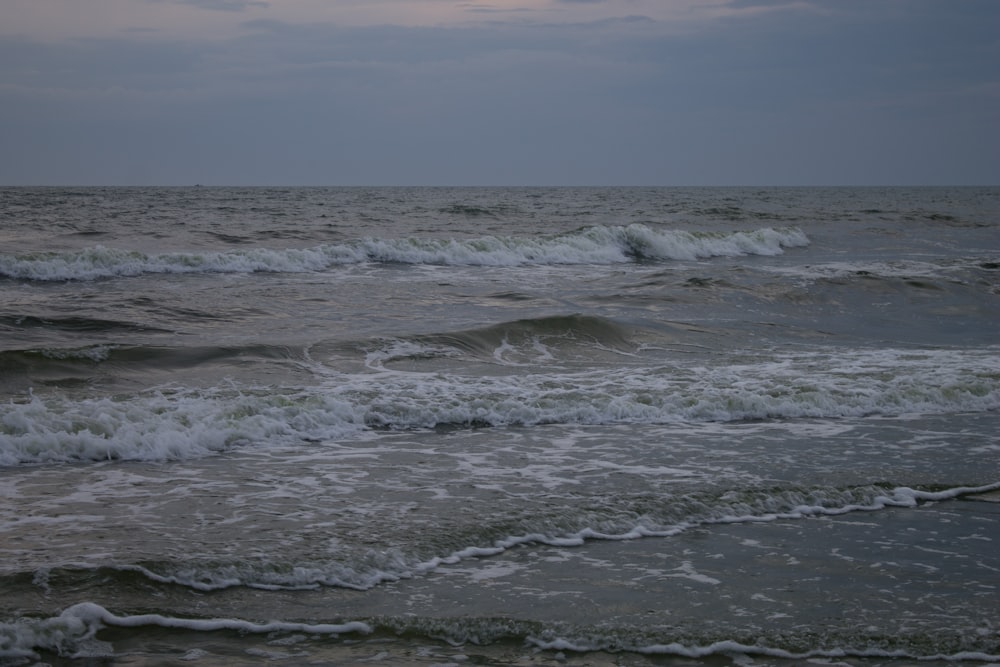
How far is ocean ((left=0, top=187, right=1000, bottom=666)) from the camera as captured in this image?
429 cm

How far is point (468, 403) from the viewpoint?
29.3 ft

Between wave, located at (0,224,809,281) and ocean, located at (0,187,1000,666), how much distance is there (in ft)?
11.2

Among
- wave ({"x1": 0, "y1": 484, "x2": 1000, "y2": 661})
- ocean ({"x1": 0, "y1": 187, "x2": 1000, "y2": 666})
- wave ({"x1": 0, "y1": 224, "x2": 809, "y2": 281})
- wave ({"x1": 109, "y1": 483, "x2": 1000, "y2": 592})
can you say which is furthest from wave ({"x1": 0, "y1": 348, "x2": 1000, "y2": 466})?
wave ({"x1": 0, "y1": 224, "x2": 809, "y2": 281})

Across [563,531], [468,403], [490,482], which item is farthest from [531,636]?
[468,403]

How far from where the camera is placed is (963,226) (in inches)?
1581

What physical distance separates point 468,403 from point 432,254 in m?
15.1

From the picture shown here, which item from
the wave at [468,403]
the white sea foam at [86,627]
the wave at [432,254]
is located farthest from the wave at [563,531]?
the wave at [432,254]

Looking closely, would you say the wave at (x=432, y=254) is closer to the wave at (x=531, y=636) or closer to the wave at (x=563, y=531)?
the wave at (x=563, y=531)

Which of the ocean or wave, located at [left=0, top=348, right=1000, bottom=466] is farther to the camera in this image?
wave, located at [left=0, top=348, right=1000, bottom=466]

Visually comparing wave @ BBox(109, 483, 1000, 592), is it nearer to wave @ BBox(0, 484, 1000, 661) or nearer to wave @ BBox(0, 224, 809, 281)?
wave @ BBox(0, 484, 1000, 661)

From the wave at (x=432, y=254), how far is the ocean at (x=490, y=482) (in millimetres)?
3421

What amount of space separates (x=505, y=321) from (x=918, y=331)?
22.8ft

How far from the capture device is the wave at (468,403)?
24.0 feet

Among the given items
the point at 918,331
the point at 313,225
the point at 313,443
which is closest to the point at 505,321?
the point at 313,443
